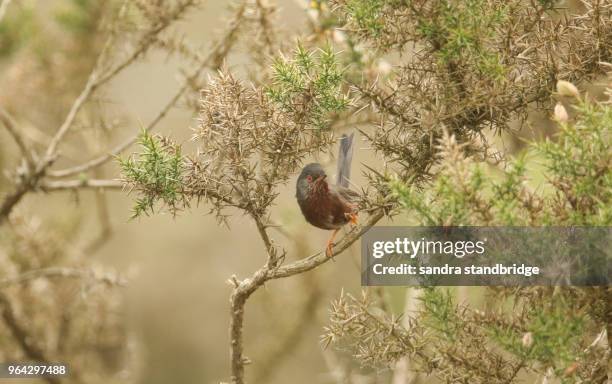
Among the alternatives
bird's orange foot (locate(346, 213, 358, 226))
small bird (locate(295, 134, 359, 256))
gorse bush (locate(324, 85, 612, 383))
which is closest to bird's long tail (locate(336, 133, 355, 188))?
small bird (locate(295, 134, 359, 256))

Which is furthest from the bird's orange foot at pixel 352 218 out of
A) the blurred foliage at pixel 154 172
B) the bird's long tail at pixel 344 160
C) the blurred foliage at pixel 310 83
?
the blurred foliage at pixel 154 172

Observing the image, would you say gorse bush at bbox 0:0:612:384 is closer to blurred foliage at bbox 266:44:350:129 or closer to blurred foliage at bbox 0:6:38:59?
blurred foliage at bbox 266:44:350:129

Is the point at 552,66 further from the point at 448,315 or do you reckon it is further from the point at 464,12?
the point at 448,315

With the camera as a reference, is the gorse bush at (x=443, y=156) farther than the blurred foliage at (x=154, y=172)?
No

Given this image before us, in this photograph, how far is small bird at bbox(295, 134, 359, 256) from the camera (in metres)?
2.28

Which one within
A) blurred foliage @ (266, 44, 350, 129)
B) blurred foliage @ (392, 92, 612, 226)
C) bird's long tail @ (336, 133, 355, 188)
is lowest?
blurred foliage @ (392, 92, 612, 226)

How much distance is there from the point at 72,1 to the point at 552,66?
12.4 ft

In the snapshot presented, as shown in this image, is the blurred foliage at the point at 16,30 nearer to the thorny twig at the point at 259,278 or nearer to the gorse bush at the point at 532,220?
the thorny twig at the point at 259,278

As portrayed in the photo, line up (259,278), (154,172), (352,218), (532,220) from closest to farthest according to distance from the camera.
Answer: (532,220), (154,172), (259,278), (352,218)

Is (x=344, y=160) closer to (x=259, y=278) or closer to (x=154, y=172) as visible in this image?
(x=259, y=278)

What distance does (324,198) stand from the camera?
7.54 feet

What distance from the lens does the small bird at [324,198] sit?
228 cm

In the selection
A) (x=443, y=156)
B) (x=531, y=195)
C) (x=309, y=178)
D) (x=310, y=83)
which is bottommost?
(x=531, y=195)

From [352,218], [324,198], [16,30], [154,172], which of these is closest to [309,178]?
[324,198]
